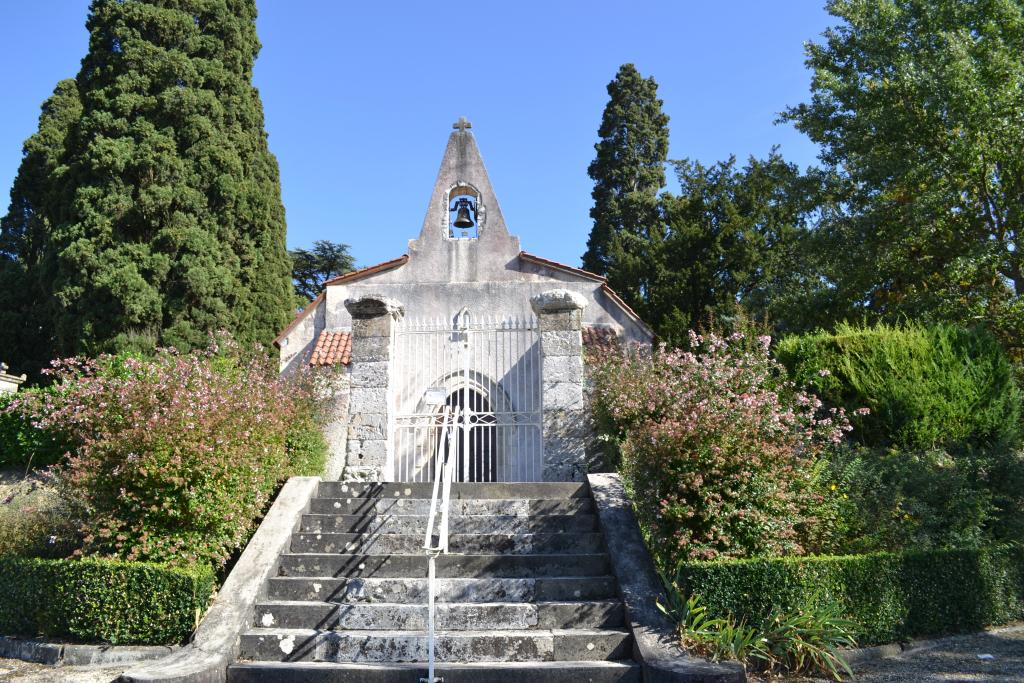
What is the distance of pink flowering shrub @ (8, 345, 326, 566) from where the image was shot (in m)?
6.05

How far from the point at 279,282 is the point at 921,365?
1580 centimetres

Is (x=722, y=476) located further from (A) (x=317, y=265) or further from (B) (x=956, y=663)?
(A) (x=317, y=265)

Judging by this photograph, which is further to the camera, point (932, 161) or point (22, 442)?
point (932, 161)

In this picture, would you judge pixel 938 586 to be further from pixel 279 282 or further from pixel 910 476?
pixel 279 282

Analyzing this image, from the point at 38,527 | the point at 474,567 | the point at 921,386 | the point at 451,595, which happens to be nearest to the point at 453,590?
the point at 451,595

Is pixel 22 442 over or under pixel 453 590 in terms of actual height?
over

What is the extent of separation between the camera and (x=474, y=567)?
20.6ft

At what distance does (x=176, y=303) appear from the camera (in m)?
15.9

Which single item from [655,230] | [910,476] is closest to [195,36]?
[655,230]

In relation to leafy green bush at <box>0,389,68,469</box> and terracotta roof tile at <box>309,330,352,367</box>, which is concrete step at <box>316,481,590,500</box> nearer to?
terracotta roof tile at <box>309,330,352,367</box>

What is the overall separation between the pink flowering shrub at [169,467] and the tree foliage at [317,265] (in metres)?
26.3

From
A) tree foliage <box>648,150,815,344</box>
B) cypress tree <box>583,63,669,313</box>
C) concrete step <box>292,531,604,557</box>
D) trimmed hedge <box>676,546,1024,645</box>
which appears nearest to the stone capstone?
concrete step <box>292,531,604,557</box>

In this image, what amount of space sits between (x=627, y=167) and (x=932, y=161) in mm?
13246

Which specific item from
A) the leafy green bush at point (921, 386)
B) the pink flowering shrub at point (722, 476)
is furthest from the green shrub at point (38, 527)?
the leafy green bush at point (921, 386)
